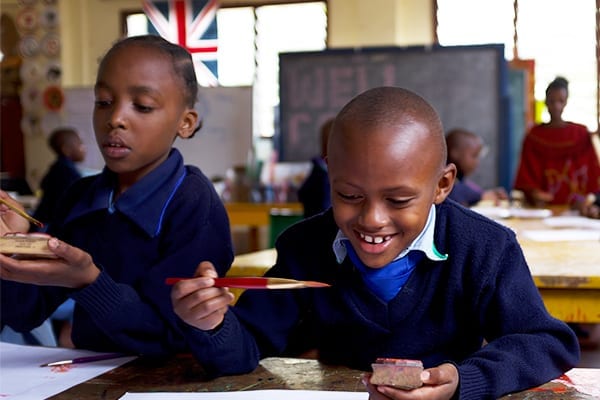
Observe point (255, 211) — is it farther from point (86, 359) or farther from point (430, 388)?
point (430, 388)

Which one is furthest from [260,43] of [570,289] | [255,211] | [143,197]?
[143,197]

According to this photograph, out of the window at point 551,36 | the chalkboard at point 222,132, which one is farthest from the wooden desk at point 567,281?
the window at point 551,36

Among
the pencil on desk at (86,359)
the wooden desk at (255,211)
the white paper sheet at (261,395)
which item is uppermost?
the white paper sheet at (261,395)

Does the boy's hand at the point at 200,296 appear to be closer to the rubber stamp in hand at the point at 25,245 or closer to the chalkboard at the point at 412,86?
the rubber stamp in hand at the point at 25,245

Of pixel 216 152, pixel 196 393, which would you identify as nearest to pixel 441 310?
pixel 196 393

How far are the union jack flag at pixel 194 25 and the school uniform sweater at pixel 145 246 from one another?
6.46 metres

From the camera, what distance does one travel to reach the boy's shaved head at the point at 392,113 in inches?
35.4

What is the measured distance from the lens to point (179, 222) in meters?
1.14

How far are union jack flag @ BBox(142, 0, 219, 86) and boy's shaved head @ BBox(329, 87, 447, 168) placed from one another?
6734 mm

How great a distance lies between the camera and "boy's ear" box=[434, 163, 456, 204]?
97 cm

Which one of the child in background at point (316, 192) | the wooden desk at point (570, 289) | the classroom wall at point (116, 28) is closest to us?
the wooden desk at point (570, 289)

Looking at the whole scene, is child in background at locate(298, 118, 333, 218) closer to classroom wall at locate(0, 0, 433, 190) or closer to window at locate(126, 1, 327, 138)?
classroom wall at locate(0, 0, 433, 190)

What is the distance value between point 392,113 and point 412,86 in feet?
15.6

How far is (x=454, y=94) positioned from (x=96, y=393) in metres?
4.86
